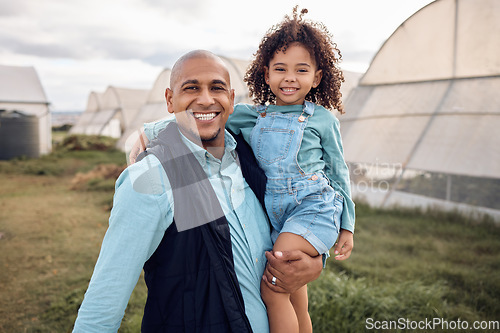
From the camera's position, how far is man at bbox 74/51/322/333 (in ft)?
4.70

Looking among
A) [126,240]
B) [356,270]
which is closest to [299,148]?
[126,240]

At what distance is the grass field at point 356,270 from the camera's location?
12.6ft

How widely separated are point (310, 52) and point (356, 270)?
3.51 meters

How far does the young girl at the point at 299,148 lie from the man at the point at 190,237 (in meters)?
0.18

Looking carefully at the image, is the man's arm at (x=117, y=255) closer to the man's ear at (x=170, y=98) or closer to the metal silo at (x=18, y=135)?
the man's ear at (x=170, y=98)

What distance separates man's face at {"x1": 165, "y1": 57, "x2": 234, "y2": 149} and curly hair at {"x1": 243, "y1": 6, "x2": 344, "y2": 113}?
2.36 ft

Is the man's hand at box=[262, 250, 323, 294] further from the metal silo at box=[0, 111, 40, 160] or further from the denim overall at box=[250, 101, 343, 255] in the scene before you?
the metal silo at box=[0, 111, 40, 160]

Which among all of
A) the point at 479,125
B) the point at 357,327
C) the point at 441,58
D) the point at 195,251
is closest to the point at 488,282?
the point at 357,327

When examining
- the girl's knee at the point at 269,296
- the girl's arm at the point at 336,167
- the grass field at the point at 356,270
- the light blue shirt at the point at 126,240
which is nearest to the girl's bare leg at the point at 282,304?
the girl's knee at the point at 269,296

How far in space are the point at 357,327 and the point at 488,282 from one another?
199cm

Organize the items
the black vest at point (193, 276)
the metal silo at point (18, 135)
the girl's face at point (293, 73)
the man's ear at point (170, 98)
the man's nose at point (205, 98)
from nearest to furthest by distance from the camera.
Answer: the black vest at point (193, 276)
the man's nose at point (205, 98)
the man's ear at point (170, 98)
the girl's face at point (293, 73)
the metal silo at point (18, 135)

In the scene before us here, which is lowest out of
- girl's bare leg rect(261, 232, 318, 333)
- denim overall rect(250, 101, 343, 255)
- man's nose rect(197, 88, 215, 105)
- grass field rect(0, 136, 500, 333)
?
grass field rect(0, 136, 500, 333)

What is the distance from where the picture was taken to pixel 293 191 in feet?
6.91

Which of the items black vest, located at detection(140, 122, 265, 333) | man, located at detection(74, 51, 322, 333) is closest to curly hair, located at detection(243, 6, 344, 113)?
man, located at detection(74, 51, 322, 333)
